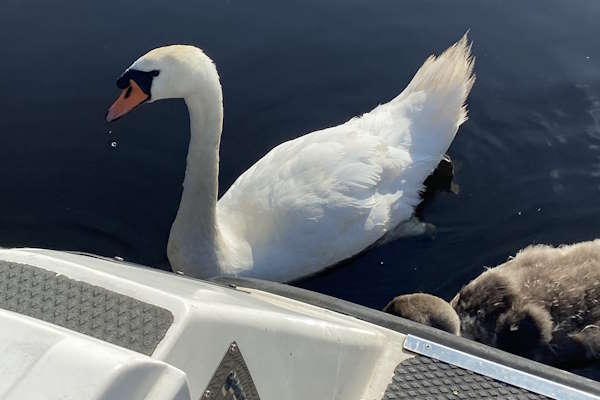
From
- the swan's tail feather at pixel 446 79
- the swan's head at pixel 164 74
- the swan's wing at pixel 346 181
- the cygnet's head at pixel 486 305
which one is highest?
the swan's head at pixel 164 74

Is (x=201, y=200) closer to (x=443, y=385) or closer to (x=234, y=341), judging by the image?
(x=443, y=385)

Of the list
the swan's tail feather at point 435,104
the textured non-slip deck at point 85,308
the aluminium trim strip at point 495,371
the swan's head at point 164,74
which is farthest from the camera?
the swan's tail feather at point 435,104

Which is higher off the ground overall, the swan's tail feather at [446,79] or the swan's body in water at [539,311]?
the swan's tail feather at [446,79]

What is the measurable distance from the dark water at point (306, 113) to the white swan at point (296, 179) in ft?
1.19

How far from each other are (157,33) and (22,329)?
5007 millimetres

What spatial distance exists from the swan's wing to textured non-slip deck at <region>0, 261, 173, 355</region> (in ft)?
7.27

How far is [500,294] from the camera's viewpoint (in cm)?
407

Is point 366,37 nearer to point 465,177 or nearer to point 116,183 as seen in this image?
point 465,177

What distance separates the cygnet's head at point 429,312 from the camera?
3.82 meters

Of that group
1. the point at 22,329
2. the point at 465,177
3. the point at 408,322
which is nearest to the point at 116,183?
the point at 465,177

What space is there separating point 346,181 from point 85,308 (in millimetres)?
2678

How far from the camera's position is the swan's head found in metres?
3.77

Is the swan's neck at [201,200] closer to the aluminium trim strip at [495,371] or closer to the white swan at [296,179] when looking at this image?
the white swan at [296,179]

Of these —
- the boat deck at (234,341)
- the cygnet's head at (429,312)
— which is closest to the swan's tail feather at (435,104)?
the cygnet's head at (429,312)
